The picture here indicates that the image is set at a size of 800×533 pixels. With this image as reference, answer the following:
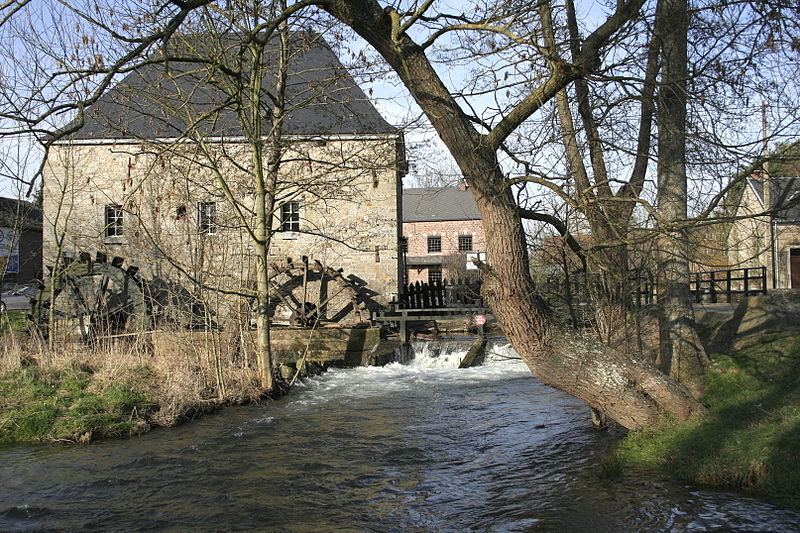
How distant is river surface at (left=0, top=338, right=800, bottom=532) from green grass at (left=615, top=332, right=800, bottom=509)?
0.21m

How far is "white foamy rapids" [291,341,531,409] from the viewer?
34.4 ft

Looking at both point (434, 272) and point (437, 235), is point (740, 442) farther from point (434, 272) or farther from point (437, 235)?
point (437, 235)

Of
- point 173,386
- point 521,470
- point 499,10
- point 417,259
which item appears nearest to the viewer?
point 499,10

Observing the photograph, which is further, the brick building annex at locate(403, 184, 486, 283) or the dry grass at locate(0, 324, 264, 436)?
the brick building annex at locate(403, 184, 486, 283)

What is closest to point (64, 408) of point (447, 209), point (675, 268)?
point (675, 268)

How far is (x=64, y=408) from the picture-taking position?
772 cm

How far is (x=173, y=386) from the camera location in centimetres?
859

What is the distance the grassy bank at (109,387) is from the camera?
293 inches

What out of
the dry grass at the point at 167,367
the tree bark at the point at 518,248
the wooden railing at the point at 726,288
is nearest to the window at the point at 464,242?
the wooden railing at the point at 726,288

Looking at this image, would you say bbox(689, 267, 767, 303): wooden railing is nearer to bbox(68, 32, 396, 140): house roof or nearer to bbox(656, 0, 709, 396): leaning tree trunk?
bbox(656, 0, 709, 396): leaning tree trunk

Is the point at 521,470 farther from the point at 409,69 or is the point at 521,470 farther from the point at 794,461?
the point at 409,69

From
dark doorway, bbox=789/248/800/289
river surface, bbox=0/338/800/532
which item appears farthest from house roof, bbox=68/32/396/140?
dark doorway, bbox=789/248/800/289

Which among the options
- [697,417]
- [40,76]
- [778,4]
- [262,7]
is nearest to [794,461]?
[697,417]

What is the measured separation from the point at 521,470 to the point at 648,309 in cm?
308
